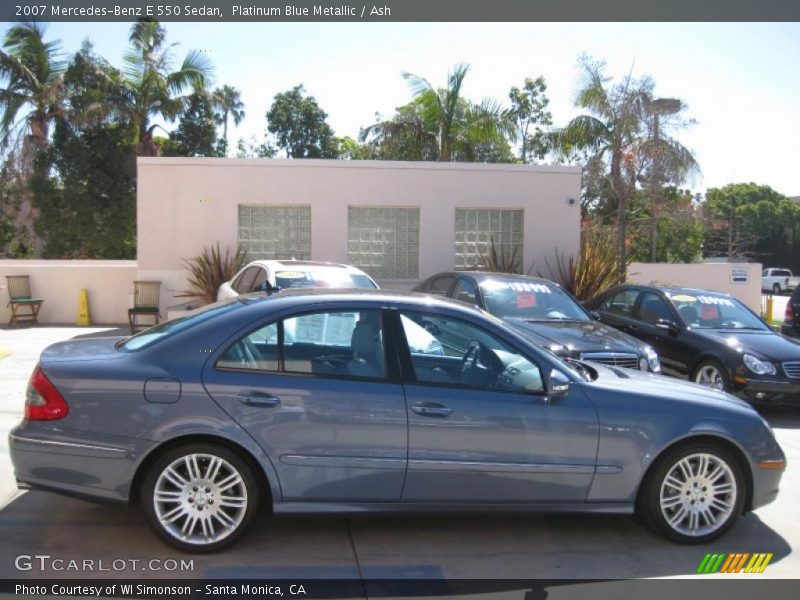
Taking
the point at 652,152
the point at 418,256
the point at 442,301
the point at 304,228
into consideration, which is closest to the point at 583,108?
the point at 652,152

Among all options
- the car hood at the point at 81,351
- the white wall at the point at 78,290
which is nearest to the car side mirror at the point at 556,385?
the car hood at the point at 81,351

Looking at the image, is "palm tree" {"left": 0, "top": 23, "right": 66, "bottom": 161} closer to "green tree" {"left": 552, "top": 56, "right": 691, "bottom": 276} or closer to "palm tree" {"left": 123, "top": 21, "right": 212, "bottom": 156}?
"palm tree" {"left": 123, "top": 21, "right": 212, "bottom": 156}

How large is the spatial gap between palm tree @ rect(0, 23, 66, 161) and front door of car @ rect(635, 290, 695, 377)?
2172cm

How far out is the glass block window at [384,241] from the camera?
50.0ft

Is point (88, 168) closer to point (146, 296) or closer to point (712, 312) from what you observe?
point (146, 296)

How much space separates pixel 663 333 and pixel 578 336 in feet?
7.10

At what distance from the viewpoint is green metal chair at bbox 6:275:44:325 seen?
47.9ft

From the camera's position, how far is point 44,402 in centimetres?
424

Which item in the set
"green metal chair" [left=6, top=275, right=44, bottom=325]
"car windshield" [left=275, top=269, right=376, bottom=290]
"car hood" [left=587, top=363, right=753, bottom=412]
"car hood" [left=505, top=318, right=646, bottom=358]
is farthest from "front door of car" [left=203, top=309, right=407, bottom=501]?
"green metal chair" [left=6, top=275, right=44, bottom=325]

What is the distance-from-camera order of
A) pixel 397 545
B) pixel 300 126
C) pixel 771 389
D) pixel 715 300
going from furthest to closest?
pixel 300 126
pixel 715 300
pixel 771 389
pixel 397 545

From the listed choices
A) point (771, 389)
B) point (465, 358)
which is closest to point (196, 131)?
point (771, 389)

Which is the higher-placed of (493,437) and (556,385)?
(556,385)

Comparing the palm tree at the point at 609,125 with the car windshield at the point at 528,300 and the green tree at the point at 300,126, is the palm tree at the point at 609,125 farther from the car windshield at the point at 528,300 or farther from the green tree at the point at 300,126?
the green tree at the point at 300,126

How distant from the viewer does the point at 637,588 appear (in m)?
4.08
